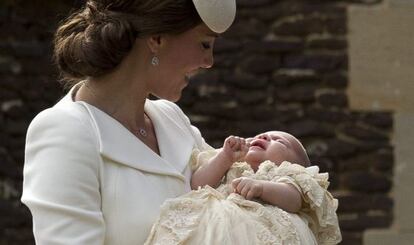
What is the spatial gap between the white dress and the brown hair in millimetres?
395

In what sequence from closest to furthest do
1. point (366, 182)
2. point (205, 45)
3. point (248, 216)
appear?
point (248, 216)
point (205, 45)
point (366, 182)

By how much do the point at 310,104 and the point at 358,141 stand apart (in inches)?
12.3

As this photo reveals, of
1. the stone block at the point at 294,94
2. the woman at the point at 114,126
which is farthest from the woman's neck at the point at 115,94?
the stone block at the point at 294,94

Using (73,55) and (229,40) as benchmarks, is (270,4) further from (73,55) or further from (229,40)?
(73,55)

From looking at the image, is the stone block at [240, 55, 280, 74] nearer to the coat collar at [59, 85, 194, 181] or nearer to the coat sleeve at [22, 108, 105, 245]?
the coat collar at [59, 85, 194, 181]

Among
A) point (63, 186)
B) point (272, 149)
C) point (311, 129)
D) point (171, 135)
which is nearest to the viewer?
point (63, 186)

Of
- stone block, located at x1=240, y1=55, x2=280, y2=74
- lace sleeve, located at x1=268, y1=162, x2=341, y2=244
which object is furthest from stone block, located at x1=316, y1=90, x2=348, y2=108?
lace sleeve, located at x1=268, y1=162, x2=341, y2=244

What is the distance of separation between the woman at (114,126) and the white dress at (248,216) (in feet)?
0.21

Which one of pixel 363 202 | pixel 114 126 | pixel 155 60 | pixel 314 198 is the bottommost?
pixel 363 202

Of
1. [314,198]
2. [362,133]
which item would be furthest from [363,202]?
[314,198]

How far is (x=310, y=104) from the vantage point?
7500mm

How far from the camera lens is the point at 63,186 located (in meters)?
3.44

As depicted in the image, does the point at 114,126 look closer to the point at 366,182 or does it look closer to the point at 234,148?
the point at 234,148

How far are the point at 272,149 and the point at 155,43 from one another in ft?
1.62
